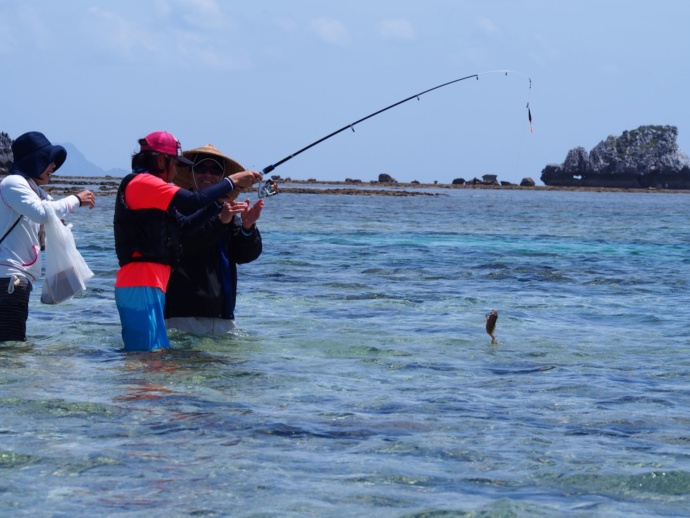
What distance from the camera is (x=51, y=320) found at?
35.6 feet

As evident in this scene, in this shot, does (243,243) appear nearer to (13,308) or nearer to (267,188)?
(267,188)

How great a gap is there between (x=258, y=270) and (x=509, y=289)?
445 centimetres

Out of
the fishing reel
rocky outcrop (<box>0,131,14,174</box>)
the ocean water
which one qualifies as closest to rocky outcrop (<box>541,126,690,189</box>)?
rocky outcrop (<box>0,131,14,174</box>)

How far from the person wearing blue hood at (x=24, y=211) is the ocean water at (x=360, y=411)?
0.62 meters

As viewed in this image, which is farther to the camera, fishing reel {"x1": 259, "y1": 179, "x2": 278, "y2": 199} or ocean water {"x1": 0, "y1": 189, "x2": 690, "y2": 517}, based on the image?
fishing reel {"x1": 259, "y1": 179, "x2": 278, "y2": 199}

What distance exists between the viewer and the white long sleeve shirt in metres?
7.03

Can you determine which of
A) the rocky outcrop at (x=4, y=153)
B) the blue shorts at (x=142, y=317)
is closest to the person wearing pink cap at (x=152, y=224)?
the blue shorts at (x=142, y=317)

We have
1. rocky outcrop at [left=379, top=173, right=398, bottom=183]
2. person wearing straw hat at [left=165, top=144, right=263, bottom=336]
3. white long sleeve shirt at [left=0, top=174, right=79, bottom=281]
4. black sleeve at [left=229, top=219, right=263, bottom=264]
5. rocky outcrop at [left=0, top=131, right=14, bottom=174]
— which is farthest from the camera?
rocky outcrop at [left=379, top=173, right=398, bottom=183]

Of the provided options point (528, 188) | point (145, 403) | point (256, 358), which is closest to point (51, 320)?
point (256, 358)

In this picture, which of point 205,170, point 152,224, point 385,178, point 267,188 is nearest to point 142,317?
point 152,224

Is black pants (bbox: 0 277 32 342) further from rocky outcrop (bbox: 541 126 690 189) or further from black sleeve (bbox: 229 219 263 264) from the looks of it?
rocky outcrop (bbox: 541 126 690 189)

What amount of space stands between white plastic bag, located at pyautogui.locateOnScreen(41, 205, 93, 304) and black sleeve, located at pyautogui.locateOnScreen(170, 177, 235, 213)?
946mm

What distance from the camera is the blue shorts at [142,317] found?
7.21 metres

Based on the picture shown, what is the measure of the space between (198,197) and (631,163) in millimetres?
138747
